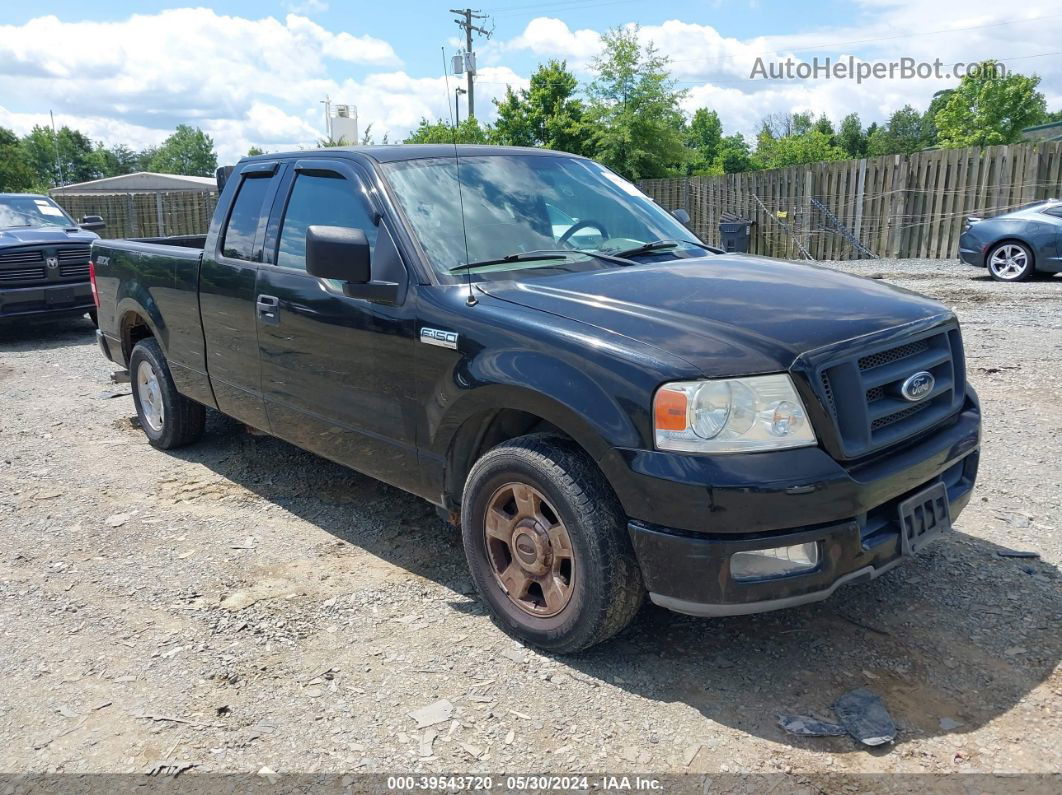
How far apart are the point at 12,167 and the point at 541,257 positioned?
68318 millimetres

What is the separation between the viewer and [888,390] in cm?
312

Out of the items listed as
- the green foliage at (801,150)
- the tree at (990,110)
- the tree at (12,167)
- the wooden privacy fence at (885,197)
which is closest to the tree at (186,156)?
the tree at (12,167)

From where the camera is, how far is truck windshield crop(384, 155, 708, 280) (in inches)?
149

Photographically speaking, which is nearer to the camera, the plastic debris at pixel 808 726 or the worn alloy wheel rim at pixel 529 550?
the plastic debris at pixel 808 726

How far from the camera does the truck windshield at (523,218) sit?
149 inches

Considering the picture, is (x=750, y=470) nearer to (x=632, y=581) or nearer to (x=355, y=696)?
(x=632, y=581)

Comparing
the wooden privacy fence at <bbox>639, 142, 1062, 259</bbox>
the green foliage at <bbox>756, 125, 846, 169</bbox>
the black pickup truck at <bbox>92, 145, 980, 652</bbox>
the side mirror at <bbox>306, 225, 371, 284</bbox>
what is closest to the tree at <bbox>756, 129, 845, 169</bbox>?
the green foliage at <bbox>756, 125, 846, 169</bbox>

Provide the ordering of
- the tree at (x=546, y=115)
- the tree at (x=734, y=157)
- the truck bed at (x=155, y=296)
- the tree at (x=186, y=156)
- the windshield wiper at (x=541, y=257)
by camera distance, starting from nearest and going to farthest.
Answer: the windshield wiper at (x=541, y=257)
the truck bed at (x=155, y=296)
the tree at (x=546, y=115)
the tree at (x=734, y=157)
the tree at (x=186, y=156)

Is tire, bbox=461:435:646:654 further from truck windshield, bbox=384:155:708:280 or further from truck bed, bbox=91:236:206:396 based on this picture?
truck bed, bbox=91:236:206:396

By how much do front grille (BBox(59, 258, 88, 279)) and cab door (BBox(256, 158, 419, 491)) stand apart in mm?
7761

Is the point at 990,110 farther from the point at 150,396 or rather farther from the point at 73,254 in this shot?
the point at 150,396

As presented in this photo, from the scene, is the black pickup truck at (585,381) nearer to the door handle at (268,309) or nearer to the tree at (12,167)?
the door handle at (268,309)

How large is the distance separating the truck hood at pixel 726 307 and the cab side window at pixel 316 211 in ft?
2.90

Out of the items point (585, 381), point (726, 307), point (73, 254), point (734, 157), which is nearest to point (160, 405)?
point (585, 381)
